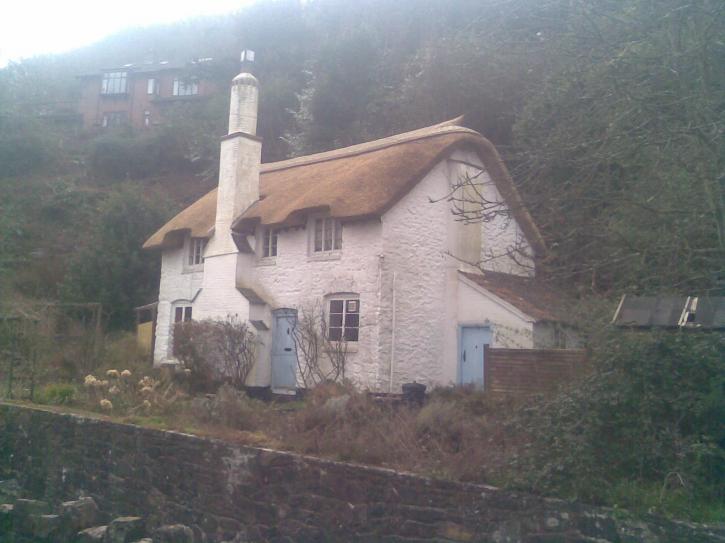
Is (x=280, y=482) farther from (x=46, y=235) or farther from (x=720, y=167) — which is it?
(x=46, y=235)

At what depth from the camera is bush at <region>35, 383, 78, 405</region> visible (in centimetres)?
1415

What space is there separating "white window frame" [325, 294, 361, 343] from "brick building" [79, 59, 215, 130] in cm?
4324

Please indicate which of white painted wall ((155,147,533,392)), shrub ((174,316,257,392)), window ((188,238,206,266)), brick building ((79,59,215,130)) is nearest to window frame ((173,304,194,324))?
window ((188,238,206,266))

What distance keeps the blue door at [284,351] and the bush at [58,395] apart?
505 centimetres

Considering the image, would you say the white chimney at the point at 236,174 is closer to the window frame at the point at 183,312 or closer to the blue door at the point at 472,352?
the window frame at the point at 183,312

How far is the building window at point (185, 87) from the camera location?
52475 millimetres

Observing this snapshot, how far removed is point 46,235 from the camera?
37.8 metres

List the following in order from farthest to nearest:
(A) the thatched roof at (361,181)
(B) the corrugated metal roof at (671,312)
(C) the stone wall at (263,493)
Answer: (A) the thatched roof at (361,181) → (B) the corrugated metal roof at (671,312) → (C) the stone wall at (263,493)

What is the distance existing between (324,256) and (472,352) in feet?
13.2

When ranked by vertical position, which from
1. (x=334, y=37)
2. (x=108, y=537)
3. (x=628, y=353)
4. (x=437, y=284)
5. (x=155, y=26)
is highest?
(x=155, y=26)

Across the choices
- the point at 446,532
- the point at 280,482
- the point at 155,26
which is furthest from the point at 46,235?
the point at 155,26

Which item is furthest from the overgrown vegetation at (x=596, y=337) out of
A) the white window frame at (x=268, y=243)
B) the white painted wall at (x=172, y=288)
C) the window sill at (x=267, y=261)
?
the white window frame at (x=268, y=243)

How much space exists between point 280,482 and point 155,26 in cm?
8159

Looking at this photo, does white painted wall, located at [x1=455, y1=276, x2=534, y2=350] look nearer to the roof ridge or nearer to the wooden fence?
the wooden fence
